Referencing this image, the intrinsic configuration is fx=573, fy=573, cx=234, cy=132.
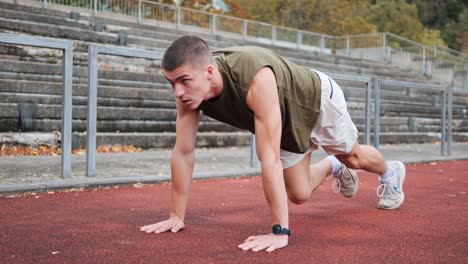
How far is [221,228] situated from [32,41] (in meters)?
2.66

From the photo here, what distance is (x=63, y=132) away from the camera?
536 cm

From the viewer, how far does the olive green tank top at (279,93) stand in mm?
2953

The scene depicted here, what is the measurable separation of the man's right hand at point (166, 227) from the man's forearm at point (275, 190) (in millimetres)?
689

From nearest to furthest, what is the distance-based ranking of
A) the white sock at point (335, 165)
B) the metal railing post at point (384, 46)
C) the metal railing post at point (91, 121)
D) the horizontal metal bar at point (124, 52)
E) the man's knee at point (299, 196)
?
1. the man's knee at point (299, 196)
2. the white sock at point (335, 165)
3. the metal railing post at point (91, 121)
4. the horizontal metal bar at point (124, 52)
5. the metal railing post at point (384, 46)

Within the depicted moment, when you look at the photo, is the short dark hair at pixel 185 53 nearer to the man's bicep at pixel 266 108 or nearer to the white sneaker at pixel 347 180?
the man's bicep at pixel 266 108

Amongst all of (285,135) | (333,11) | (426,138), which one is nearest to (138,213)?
(285,135)

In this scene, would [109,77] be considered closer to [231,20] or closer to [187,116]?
[187,116]

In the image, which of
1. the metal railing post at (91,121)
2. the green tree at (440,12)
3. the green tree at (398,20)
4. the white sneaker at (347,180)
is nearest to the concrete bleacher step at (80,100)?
the metal railing post at (91,121)

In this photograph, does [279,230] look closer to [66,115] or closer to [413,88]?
[66,115]

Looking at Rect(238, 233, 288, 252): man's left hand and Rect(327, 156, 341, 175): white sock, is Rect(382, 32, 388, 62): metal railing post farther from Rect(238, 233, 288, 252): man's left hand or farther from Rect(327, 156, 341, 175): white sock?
Rect(238, 233, 288, 252): man's left hand

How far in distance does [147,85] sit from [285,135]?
8168 mm

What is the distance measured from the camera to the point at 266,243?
294 centimetres

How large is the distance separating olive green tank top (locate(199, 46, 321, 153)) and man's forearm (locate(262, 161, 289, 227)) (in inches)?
13.3

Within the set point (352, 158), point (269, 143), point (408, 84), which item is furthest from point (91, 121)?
point (408, 84)
